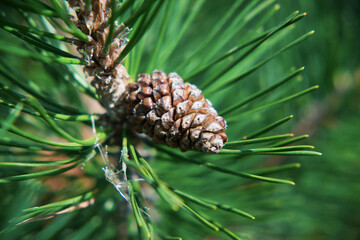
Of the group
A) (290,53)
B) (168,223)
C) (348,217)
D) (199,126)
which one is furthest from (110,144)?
(348,217)

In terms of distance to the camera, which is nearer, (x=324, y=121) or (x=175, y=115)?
(x=175, y=115)

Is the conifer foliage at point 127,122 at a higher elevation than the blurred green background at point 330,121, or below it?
below

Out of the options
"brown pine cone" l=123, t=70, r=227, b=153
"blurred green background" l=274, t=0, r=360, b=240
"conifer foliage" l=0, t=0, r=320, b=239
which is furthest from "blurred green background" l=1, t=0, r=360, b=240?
"brown pine cone" l=123, t=70, r=227, b=153

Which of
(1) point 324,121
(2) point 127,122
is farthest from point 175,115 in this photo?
(1) point 324,121

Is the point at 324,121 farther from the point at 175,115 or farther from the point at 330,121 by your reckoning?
the point at 175,115

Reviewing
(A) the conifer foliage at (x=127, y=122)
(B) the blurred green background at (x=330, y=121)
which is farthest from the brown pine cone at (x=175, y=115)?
(B) the blurred green background at (x=330, y=121)

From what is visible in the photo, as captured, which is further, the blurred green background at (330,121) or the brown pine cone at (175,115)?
the blurred green background at (330,121)

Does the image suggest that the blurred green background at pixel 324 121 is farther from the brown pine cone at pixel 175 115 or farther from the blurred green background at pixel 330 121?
the brown pine cone at pixel 175 115

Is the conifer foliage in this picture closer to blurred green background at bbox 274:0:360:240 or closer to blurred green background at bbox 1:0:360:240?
blurred green background at bbox 1:0:360:240

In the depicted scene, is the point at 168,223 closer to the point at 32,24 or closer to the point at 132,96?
the point at 132,96
